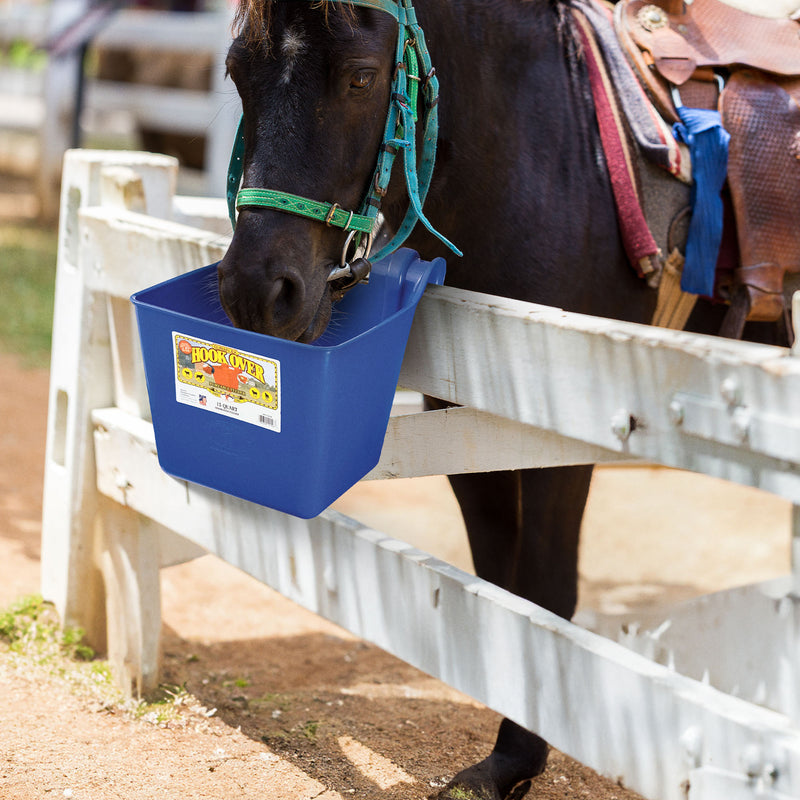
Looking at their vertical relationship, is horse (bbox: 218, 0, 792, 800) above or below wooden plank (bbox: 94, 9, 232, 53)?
below

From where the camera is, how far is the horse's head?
173 centimetres

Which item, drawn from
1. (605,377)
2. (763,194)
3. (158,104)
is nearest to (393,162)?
(605,377)

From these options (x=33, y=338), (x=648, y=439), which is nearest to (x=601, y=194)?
(x=648, y=439)

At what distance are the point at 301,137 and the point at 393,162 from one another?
21cm

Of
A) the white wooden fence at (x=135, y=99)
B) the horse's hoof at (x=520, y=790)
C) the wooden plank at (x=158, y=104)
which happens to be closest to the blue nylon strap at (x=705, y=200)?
the horse's hoof at (x=520, y=790)

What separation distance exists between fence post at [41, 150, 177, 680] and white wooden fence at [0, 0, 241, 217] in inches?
222

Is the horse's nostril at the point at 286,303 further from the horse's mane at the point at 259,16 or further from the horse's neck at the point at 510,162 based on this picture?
the horse's neck at the point at 510,162

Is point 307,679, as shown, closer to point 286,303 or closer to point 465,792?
point 465,792

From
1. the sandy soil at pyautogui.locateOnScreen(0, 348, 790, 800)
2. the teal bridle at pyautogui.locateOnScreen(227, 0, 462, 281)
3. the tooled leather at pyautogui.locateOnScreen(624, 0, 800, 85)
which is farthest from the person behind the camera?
the tooled leather at pyautogui.locateOnScreen(624, 0, 800, 85)

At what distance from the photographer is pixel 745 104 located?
2451mm

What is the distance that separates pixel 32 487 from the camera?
14.7 feet

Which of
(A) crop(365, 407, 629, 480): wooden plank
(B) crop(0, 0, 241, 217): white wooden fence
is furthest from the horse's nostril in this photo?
(B) crop(0, 0, 241, 217): white wooden fence

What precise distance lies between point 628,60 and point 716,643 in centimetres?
143

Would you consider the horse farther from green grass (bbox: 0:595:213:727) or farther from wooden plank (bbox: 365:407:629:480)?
green grass (bbox: 0:595:213:727)
